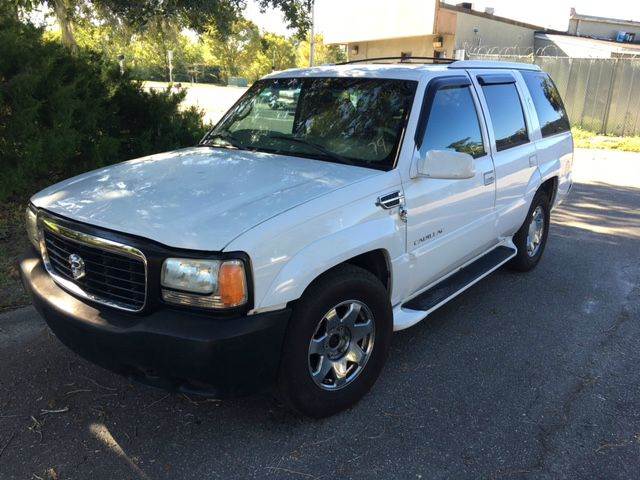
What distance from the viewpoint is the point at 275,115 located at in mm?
3996

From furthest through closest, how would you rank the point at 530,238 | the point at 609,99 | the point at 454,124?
the point at 609,99 → the point at 530,238 → the point at 454,124

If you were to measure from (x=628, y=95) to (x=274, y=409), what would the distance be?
1662cm

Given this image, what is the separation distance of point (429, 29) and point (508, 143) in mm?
17506

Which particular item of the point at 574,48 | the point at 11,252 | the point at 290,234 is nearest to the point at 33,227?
the point at 290,234

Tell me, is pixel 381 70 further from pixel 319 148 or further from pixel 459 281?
pixel 459 281

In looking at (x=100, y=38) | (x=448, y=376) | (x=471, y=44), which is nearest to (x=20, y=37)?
(x=100, y=38)

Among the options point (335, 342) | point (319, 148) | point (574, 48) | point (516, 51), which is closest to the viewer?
point (335, 342)

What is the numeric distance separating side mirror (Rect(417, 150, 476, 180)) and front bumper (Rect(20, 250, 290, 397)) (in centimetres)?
128

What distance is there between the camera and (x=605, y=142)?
50.2 feet

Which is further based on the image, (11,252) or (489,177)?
(11,252)

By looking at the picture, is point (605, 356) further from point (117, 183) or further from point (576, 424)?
point (117, 183)

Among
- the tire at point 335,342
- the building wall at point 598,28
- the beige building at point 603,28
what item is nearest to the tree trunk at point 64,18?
the tire at point 335,342

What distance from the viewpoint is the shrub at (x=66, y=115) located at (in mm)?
5309

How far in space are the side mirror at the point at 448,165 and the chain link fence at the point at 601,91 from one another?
50.5 ft
